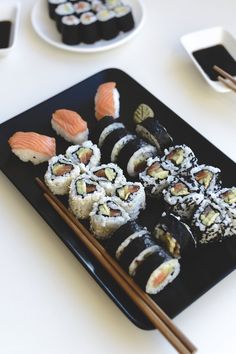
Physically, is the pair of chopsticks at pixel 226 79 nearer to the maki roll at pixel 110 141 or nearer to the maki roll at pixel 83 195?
the maki roll at pixel 110 141

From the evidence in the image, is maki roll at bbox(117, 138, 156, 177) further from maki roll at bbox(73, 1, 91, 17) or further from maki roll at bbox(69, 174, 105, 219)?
maki roll at bbox(73, 1, 91, 17)

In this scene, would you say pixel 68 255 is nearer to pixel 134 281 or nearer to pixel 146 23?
pixel 134 281

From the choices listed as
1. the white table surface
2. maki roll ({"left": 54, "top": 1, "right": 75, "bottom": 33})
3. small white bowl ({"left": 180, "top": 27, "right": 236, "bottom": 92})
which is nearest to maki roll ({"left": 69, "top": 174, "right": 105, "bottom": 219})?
the white table surface

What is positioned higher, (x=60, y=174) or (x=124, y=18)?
(x=124, y=18)

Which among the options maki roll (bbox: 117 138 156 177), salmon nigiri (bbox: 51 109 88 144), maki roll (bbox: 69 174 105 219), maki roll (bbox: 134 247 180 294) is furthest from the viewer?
salmon nigiri (bbox: 51 109 88 144)

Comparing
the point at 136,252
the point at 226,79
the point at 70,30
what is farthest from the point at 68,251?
the point at 70,30

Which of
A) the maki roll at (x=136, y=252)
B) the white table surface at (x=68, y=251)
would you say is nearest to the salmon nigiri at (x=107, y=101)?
the white table surface at (x=68, y=251)

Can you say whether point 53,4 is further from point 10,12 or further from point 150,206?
point 150,206
